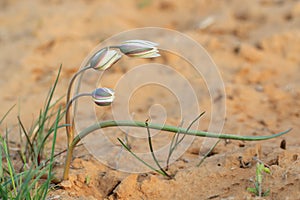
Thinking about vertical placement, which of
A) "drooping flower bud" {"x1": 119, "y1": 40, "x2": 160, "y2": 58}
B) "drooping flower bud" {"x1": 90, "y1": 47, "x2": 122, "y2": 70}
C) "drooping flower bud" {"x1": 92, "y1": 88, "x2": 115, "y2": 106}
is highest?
"drooping flower bud" {"x1": 119, "y1": 40, "x2": 160, "y2": 58}

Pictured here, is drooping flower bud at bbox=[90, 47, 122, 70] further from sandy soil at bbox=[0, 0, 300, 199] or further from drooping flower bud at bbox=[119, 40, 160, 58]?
sandy soil at bbox=[0, 0, 300, 199]

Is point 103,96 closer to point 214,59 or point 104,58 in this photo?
point 104,58

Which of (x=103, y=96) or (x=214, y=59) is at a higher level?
(x=214, y=59)

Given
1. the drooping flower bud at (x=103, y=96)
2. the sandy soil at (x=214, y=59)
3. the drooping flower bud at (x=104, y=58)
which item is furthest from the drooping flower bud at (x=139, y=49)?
the sandy soil at (x=214, y=59)

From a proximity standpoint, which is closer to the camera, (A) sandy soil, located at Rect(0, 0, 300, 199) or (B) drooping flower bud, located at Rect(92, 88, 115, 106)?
(B) drooping flower bud, located at Rect(92, 88, 115, 106)

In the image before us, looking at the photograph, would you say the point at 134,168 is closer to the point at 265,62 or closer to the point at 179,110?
the point at 179,110

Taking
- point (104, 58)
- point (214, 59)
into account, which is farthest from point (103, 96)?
point (214, 59)

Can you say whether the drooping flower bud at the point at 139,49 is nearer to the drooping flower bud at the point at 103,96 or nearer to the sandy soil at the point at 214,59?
the drooping flower bud at the point at 103,96

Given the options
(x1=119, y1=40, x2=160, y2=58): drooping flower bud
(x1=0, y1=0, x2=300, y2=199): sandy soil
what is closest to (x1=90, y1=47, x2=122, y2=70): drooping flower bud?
(x1=119, y1=40, x2=160, y2=58): drooping flower bud
